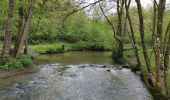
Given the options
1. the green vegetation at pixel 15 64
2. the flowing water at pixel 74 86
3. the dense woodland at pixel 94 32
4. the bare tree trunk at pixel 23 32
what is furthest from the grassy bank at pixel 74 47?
the flowing water at pixel 74 86

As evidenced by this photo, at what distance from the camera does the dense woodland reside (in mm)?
9445

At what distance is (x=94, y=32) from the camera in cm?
5381

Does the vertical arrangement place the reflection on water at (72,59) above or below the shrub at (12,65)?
below

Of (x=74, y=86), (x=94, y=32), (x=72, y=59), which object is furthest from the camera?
(x=94, y=32)

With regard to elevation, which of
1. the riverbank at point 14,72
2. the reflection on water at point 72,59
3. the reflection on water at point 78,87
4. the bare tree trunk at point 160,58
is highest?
the bare tree trunk at point 160,58

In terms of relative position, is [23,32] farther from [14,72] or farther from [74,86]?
[74,86]

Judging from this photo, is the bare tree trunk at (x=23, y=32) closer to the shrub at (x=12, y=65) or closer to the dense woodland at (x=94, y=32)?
the dense woodland at (x=94, y=32)

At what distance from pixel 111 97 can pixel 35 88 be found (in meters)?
4.38

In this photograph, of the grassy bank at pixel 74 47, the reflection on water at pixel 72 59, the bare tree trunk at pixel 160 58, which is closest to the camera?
the bare tree trunk at pixel 160 58

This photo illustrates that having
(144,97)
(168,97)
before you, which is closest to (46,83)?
(144,97)

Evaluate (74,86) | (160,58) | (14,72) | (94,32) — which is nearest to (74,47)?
(94,32)

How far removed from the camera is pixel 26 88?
16.5 m

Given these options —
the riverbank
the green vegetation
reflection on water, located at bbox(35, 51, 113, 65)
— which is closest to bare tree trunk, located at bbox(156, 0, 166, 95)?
the riverbank

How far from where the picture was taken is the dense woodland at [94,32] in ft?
31.0
